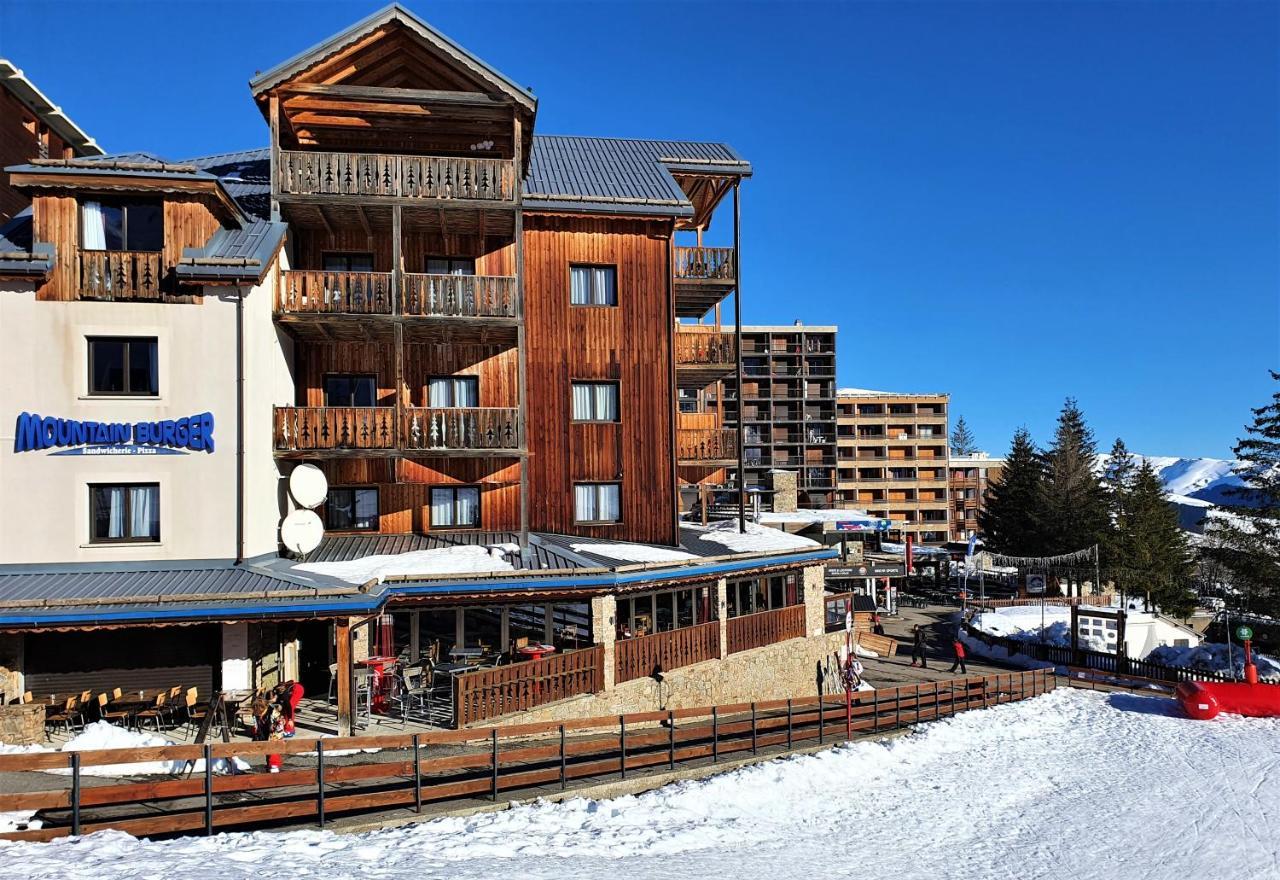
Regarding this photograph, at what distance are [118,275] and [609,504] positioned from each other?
550 inches

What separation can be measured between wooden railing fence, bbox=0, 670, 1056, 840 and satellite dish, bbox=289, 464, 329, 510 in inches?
266

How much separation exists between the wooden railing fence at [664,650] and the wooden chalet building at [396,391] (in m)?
0.07

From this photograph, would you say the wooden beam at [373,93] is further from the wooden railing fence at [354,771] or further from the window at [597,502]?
the wooden railing fence at [354,771]

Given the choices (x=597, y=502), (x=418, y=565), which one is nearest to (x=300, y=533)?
(x=418, y=565)

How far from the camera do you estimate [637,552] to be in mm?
23688

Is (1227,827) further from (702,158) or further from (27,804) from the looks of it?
(702,158)

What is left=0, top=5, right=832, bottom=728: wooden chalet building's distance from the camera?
18.5 meters

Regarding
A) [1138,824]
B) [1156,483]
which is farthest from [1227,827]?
[1156,483]

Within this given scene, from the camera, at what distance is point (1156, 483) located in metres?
64.6

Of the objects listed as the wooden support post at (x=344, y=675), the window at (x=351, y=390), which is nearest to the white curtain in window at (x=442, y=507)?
the window at (x=351, y=390)

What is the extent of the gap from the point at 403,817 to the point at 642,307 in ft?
55.6

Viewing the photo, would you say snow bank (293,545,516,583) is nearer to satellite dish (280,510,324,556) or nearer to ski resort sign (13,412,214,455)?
satellite dish (280,510,324,556)

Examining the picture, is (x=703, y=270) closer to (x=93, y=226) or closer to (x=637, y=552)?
(x=637, y=552)

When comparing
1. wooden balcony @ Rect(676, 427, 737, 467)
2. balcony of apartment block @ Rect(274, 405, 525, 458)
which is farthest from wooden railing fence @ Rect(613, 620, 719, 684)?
wooden balcony @ Rect(676, 427, 737, 467)
